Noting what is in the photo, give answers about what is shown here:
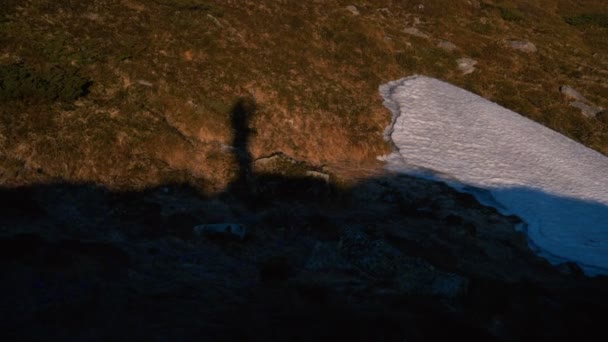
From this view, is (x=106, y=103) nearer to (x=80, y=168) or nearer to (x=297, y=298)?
(x=80, y=168)

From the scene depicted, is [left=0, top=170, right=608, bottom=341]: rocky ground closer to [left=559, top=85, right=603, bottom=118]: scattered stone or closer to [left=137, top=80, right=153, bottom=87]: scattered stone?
[left=137, top=80, right=153, bottom=87]: scattered stone

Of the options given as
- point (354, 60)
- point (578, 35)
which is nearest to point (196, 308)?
point (354, 60)

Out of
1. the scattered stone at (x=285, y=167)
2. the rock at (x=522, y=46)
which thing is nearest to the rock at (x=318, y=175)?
the scattered stone at (x=285, y=167)

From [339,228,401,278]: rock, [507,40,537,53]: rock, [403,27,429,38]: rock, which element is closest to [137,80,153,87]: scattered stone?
[339,228,401,278]: rock

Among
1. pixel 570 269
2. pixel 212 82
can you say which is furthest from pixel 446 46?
pixel 570 269

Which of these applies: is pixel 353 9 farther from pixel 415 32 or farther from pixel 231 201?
pixel 231 201
